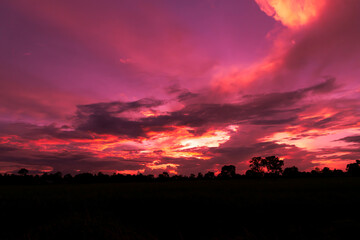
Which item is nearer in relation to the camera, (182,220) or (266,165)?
(182,220)

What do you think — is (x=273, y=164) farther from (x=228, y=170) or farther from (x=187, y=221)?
(x=187, y=221)

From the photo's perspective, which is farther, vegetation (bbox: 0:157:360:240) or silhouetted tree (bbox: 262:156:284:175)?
silhouetted tree (bbox: 262:156:284:175)

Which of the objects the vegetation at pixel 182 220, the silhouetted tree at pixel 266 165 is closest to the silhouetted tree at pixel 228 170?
the silhouetted tree at pixel 266 165

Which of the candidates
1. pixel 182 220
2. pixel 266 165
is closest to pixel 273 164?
pixel 266 165

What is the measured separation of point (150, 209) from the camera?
67.1 ft

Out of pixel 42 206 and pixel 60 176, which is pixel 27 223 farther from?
pixel 60 176

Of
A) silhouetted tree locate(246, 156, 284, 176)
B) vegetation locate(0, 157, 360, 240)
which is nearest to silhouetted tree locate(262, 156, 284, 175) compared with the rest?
silhouetted tree locate(246, 156, 284, 176)

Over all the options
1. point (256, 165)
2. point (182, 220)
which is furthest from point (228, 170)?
point (182, 220)

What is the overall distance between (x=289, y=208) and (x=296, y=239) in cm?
755

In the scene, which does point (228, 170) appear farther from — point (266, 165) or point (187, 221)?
point (187, 221)

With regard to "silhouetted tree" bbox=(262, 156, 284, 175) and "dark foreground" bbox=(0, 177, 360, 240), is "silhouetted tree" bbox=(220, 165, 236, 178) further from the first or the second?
"dark foreground" bbox=(0, 177, 360, 240)

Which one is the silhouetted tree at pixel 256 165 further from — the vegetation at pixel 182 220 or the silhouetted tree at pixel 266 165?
the vegetation at pixel 182 220

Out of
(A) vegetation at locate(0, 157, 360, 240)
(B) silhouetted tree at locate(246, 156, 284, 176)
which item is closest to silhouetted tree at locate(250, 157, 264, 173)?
(B) silhouetted tree at locate(246, 156, 284, 176)

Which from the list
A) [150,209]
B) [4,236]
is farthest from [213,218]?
[4,236]
